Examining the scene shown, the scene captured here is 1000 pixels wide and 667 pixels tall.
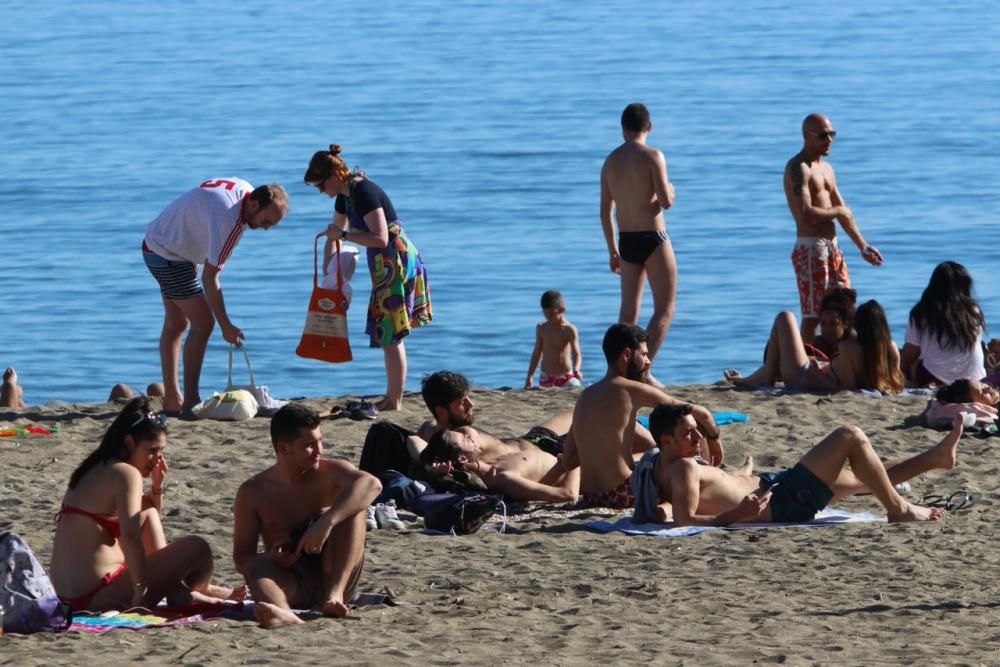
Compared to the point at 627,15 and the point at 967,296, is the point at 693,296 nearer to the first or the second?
the point at 967,296

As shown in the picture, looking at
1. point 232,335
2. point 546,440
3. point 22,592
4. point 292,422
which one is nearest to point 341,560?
point 292,422

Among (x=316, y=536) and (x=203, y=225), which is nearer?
(x=316, y=536)

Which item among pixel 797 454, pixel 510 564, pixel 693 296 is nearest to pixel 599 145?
pixel 693 296

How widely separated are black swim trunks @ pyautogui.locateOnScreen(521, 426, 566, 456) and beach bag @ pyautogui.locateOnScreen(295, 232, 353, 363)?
1676mm

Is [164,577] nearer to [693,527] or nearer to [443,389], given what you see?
[443,389]

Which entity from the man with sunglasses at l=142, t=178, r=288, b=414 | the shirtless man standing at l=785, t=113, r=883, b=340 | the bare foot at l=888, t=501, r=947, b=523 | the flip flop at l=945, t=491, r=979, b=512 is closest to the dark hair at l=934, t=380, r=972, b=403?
the shirtless man standing at l=785, t=113, r=883, b=340

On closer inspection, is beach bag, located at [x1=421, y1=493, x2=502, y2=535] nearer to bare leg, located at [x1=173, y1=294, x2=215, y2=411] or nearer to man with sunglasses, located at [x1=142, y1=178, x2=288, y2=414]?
man with sunglasses, located at [x1=142, y1=178, x2=288, y2=414]

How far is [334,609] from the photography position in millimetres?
6281

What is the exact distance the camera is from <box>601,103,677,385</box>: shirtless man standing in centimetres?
1091

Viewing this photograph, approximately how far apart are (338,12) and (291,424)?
4815 centimetres

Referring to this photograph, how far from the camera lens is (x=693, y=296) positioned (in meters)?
20.3

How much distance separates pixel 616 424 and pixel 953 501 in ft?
5.13

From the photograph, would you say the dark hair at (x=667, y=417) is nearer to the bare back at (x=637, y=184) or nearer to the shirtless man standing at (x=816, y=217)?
the bare back at (x=637, y=184)

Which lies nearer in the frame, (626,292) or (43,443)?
(43,443)
